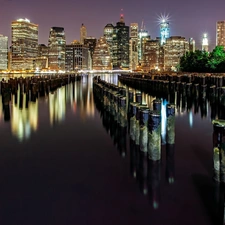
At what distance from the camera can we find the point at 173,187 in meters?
5.46

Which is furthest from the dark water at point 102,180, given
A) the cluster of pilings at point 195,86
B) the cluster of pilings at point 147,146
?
the cluster of pilings at point 195,86

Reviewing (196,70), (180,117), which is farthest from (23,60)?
(180,117)

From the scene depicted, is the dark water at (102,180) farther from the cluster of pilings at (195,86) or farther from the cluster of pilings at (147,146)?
the cluster of pilings at (195,86)

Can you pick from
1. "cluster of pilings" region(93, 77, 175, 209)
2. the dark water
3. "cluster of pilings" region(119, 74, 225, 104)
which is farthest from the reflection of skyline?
"cluster of pilings" region(119, 74, 225, 104)

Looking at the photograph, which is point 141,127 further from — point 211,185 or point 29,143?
point 29,143

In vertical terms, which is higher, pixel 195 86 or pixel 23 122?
pixel 195 86

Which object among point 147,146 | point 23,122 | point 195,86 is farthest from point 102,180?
point 195,86

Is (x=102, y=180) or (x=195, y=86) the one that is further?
(x=195, y=86)

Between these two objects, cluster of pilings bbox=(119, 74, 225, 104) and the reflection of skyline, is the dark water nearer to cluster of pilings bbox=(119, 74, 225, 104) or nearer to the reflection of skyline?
the reflection of skyline

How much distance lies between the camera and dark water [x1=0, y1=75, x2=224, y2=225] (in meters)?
4.48

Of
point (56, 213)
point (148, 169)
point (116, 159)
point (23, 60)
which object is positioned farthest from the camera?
point (23, 60)

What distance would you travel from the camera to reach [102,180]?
19.0 ft

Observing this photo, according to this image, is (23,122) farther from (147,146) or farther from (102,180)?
(102,180)

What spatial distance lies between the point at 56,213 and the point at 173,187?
1.99 m
